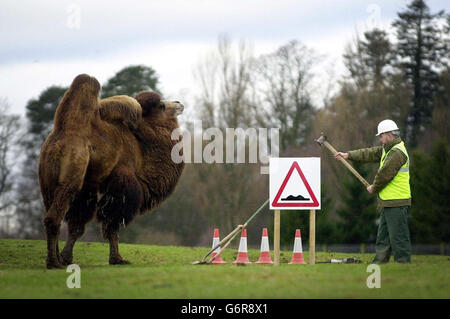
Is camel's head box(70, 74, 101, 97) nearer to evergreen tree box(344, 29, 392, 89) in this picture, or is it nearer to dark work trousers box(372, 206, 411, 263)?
dark work trousers box(372, 206, 411, 263)

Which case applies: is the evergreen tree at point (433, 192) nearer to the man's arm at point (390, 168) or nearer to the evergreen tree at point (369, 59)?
the evergreen tree at point (369, 59)

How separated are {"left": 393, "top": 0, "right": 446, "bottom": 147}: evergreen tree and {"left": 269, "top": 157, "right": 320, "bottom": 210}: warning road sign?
4233cm

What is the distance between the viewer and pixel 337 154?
15781 mm

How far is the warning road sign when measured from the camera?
15.0 metres

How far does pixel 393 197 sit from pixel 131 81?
39861mm

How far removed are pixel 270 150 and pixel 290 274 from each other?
3764cm

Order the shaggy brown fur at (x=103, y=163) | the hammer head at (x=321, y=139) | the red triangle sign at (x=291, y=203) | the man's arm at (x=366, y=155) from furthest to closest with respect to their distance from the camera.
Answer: the man's arm at (x=366, y=155) < the hammer head at (x=321, y=139) < the red triangle sign at (x=291, y=203) < the shaggy brown fur at (x=103, y=163)

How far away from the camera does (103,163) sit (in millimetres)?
15250

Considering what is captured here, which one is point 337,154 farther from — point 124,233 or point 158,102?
point 124,233

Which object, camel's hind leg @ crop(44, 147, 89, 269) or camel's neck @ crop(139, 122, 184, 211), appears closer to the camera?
camel's hind leg @ crop(44, 147, 89, 269)

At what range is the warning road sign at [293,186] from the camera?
15.0m

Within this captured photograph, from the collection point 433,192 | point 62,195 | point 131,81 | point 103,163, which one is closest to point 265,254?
point 103,163

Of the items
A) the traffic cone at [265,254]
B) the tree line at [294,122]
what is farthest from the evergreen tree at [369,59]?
the traffic cone at [265,254]

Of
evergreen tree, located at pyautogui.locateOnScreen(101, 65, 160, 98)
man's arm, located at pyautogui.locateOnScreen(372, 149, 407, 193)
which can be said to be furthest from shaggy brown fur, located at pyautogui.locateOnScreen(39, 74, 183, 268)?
evergreen tree, located at pyautogui.locateOnScreen(101, 65, 160, 98)
